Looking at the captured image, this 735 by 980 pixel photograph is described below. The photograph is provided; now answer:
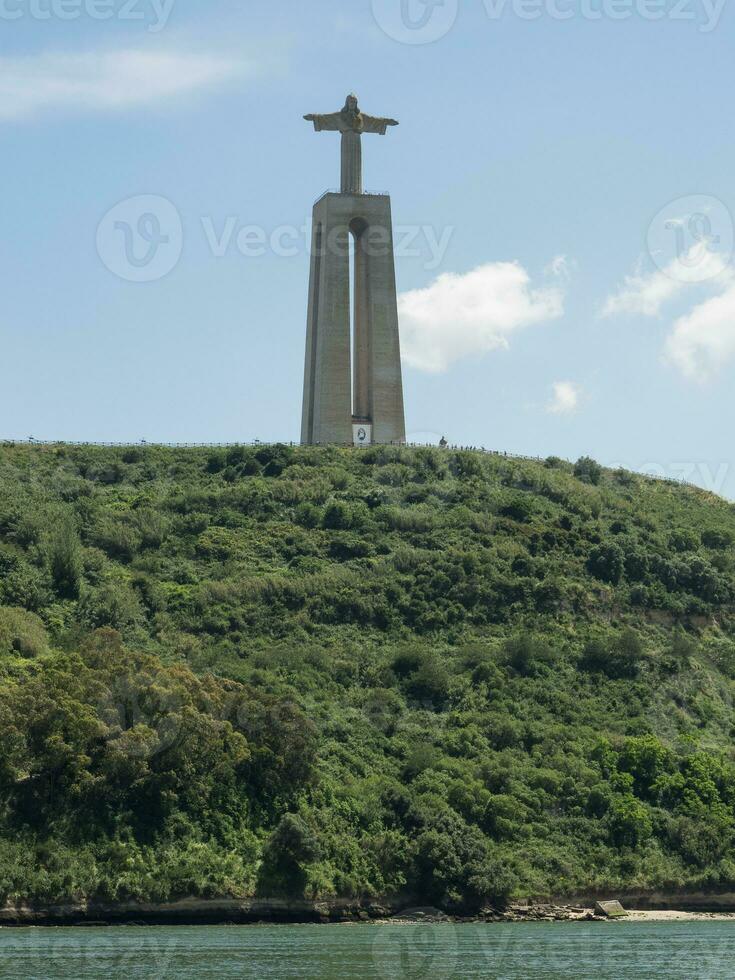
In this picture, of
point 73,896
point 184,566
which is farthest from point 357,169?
point 73,896

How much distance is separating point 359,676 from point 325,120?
99.4ft

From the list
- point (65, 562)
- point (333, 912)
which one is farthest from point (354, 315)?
point (333, 912)

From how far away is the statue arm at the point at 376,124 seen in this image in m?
85.5

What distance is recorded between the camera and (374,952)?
1774 inches

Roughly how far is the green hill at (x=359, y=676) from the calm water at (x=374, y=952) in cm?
310

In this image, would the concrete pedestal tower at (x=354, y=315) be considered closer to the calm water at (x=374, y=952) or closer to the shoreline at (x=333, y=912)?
the shoreline at (x=333, y=912)

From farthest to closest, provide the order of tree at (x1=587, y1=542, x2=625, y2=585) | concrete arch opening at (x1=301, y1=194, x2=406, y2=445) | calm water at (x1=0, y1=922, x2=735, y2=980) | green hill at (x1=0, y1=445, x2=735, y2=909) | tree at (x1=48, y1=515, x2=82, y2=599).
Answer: concrete arch opening at (x1=301, y1=194, x2=406, y2=445)
tree at (x1=587, y1=542, x2=625, y2=585)
tree at (x1=48, y1=515, x2=82, y2=599)
green hill at (x1=0, y1=445, x2=735, y2=909)
calm water at (x1=0, y1=922, x2=735, y2=980)

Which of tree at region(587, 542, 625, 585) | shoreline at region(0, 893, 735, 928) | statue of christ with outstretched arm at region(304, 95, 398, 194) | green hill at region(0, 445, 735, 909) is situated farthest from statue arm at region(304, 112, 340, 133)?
shoreline at region(0, 893, 735, 928)

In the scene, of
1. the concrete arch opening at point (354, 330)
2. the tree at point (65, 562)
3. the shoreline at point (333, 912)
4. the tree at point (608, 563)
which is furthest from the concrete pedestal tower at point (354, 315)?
the shoreline at point (333, 912)

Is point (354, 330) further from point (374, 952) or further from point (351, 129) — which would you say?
point (374, 952)

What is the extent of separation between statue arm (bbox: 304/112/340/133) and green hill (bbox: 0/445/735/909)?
15.4 m

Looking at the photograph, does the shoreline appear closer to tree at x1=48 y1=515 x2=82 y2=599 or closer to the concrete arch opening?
tree at x1=48 y1=515 x2=82 y2=599

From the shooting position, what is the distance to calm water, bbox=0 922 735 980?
4100 cm

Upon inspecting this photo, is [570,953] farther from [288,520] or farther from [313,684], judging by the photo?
[288,520]
